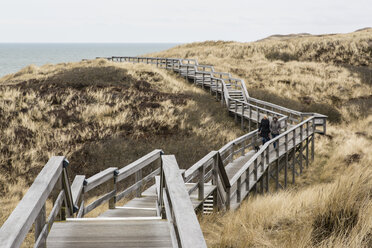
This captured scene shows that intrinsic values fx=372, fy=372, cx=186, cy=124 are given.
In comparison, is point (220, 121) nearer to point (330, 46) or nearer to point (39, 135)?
point (39, 135)

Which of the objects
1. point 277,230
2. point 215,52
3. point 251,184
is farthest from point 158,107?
point 215,52

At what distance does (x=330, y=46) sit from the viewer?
50.1 m

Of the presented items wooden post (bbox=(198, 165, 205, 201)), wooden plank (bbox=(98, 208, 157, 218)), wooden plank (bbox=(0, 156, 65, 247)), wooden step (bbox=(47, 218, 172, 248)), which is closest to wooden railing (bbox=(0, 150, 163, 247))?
wooden plank (bbox=(0, 156, 65, 247))

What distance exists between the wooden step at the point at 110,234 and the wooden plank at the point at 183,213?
0.80 m

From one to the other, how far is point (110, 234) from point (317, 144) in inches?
752

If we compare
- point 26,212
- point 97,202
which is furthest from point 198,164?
point 26,212

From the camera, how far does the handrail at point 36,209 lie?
2.28 meters

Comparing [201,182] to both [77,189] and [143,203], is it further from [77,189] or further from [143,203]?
[77,189]

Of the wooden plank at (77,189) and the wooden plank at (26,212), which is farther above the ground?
the wooden plank at (26,212)

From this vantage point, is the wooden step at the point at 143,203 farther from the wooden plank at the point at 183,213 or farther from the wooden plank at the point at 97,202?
the wooden plank at the point at 183,213

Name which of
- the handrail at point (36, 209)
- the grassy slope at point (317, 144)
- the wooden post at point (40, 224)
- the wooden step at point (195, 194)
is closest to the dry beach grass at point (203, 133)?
the grassy slope at point (317, 144)

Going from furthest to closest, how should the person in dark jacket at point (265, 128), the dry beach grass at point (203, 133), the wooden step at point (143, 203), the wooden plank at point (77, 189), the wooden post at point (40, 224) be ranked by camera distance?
the person in dark jacket at point (265, 128) → the wooden step at point (143, 203) → the wooden plank at point (77, 189) → the dry beach grass at point (203, 133) → the wooden post at point (40, 224)

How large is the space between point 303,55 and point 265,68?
406 inches

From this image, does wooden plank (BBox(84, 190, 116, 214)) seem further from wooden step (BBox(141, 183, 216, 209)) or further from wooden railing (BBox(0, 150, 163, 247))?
wooden step (BBox(141, 183, 216, 209))
